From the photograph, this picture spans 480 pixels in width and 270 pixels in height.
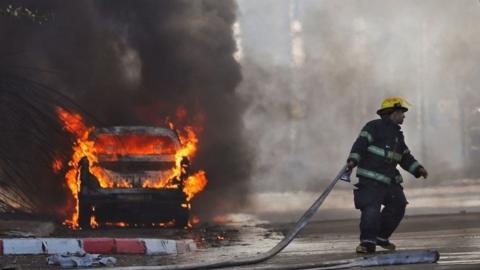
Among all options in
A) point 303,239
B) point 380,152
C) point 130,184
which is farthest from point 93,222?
point 380,152

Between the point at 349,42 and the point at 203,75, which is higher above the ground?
the point at 349,42

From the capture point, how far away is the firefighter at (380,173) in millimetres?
10453

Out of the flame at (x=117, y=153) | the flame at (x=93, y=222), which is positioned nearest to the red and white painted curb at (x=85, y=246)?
the flame at (x=117, y=153)

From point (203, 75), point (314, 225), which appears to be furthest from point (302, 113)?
point (314, 225)

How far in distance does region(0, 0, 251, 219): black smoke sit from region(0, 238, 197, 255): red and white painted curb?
9.54m

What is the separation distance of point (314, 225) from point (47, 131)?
15.5ft

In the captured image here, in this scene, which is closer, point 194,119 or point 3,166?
point 3,166

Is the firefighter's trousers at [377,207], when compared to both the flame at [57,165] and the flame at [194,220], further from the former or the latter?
the flame at [194,220]

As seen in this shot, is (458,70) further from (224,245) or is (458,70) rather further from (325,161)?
(224,245)

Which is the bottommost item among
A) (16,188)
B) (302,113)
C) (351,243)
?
(351,243)

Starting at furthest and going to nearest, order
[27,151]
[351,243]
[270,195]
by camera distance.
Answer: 1. [270,195]
2. [27,151]
3. [351,243]

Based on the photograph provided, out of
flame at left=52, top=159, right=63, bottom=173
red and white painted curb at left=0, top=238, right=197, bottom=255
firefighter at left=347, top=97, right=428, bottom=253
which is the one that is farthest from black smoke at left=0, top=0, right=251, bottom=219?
firefighter at left=347, top=97, right=428, bottom=253

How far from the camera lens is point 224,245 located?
13336 mm

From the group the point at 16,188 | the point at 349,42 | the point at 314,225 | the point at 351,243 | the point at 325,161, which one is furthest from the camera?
the point at 325,161
